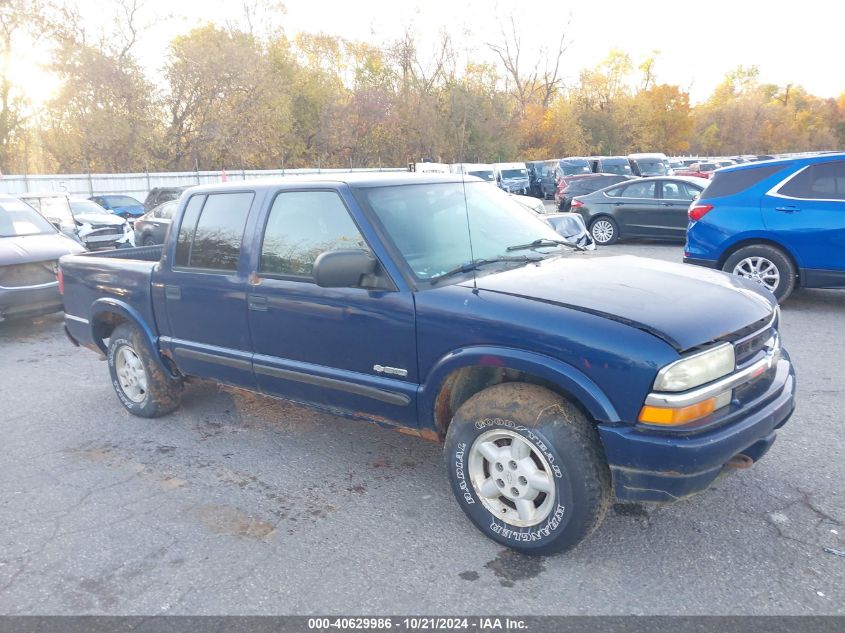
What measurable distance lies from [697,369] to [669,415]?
0.79 ft

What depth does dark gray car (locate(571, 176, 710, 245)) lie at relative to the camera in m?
14.1

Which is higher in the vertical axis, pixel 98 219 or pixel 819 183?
pixel 819 183

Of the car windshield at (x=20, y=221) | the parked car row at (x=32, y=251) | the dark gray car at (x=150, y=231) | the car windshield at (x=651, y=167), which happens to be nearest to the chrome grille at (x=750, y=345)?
the parked car row at (x=32, y=251)

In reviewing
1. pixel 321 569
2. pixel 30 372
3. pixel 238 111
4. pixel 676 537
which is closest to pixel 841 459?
pixel 676 537

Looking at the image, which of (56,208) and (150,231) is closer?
(56,208)

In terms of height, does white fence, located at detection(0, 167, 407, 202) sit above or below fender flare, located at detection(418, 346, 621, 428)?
above

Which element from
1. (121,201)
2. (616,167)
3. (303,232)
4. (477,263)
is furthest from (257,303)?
(616,167)

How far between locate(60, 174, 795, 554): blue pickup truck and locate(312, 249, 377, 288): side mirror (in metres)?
0.01

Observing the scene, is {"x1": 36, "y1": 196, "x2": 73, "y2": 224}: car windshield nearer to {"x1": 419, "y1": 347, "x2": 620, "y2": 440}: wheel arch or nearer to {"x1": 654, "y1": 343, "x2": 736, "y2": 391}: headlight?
{"x1": 419, "y1": 347, "x2": 620, "y2": 440}: wheel arch

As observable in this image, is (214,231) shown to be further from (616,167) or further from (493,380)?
(616,167)

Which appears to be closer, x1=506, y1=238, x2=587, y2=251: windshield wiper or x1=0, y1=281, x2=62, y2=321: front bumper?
x1=506, y1=238, x2=587, y2=251: windshield wiper

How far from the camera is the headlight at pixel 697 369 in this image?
2.69 meters

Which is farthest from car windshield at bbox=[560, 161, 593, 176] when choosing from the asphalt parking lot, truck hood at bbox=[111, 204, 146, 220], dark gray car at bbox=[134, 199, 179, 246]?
the asphalt parking lot

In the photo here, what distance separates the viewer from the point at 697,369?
2771 millimetres
